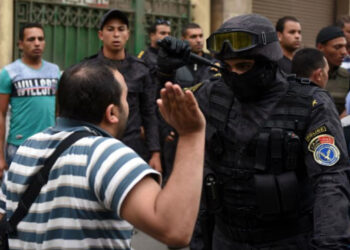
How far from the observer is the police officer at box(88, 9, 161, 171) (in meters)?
5.27

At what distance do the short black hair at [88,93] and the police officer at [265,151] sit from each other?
0.81 meters

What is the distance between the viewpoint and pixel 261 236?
2818 millimetres

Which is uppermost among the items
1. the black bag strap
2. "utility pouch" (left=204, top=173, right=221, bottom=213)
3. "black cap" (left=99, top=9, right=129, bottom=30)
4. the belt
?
"black cap" (left=99, top=9, right=129, bottom=30)

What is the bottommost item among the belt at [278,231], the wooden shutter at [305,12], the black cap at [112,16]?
the belt at [278,231]

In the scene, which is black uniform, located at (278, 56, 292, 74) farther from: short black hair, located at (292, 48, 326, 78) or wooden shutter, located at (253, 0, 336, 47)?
wooden shutter, located at (253, 0, 336, 47)

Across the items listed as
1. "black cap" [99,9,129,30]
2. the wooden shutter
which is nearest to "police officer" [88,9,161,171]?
"black cap" [99,9,129,30]

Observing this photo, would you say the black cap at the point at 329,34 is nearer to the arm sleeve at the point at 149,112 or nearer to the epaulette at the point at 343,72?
the epaulette at the point at 343,72

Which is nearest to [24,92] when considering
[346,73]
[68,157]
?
[346,73]

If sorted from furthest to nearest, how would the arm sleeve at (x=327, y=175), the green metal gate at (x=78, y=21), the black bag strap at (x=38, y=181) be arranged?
the green metal gate at (x=78, y=21) → the arm sleeve at (x=327, y=175) → the black bag strap at (x=38, y=181)

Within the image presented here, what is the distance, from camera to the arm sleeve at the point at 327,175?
2539mm

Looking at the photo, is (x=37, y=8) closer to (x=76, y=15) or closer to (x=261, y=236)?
(x=76, y=15)

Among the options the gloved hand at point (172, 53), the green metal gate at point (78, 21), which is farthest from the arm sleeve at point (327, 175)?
the green metal gate at point (78, 21)

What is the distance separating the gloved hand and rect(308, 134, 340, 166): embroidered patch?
0.72m

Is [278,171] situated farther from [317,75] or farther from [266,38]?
[317,75]
